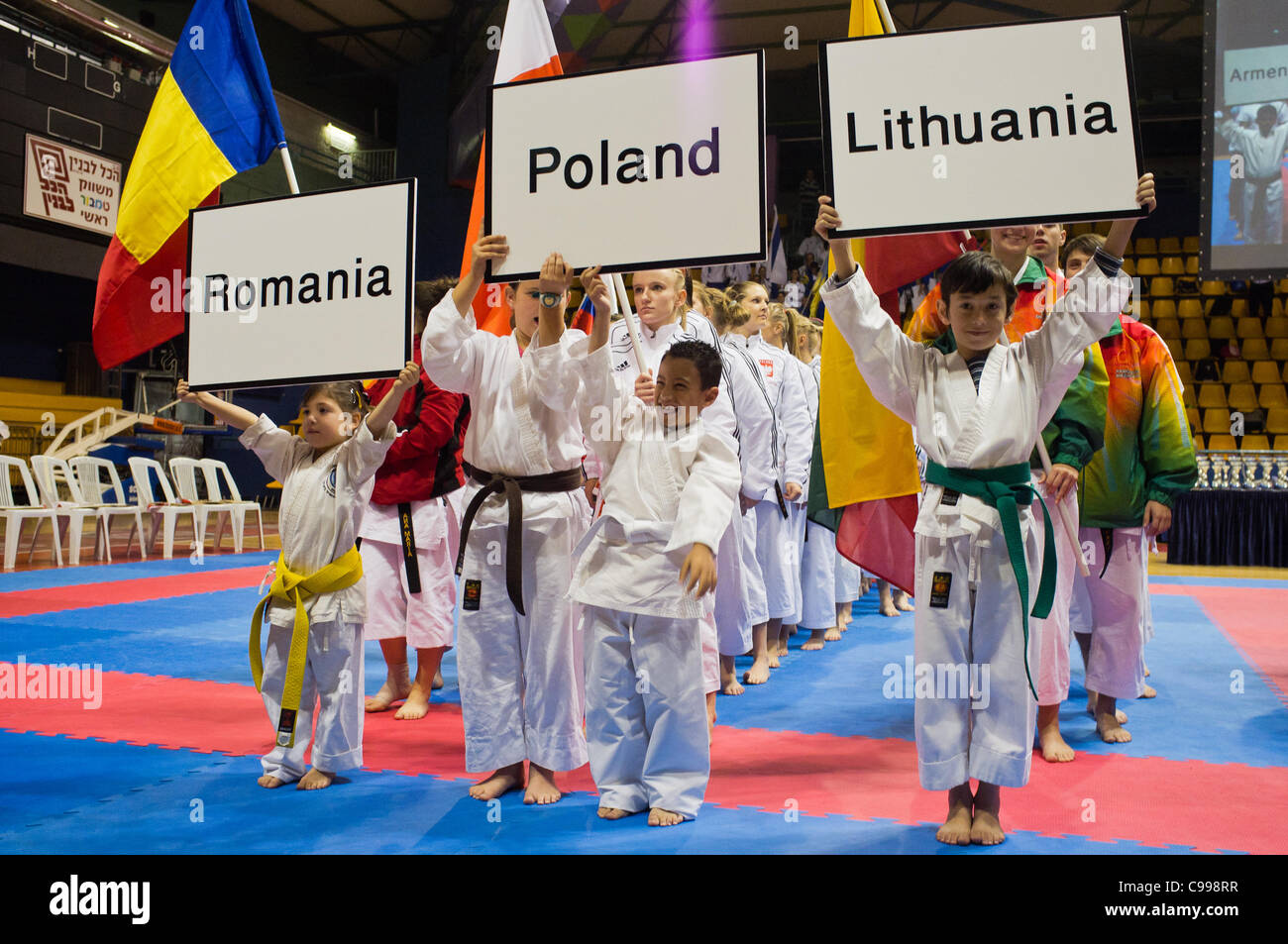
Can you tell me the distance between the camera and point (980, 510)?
2.38m

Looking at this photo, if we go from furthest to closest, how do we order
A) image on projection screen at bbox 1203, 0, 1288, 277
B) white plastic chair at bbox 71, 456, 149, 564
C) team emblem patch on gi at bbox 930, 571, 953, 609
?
white plastic chair at bbox 71, 456, 149, 564 → image on projection screen at bbox 1203, 0, 1288, 277 → team emblem patch on gi at bbox 930, 571, 953, 609

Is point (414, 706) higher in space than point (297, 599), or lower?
lower

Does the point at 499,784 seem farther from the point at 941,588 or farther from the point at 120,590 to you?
the point at 120,590

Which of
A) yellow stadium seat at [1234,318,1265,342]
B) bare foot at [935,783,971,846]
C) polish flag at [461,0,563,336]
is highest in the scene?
yellow stadium seat at [1234,318,1265,342]

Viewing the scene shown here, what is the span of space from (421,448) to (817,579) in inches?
99.4

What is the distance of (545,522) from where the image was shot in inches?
112

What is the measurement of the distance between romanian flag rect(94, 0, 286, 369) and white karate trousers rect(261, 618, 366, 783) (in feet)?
4.45

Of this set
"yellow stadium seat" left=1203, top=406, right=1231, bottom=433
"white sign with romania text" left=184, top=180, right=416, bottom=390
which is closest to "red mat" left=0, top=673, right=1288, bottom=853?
"white sign with romania text" left=184, top=180, right=416, bottom=390

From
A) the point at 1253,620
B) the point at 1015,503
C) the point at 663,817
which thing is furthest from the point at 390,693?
the point at 1253,620

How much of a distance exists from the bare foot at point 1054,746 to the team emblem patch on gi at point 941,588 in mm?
1198

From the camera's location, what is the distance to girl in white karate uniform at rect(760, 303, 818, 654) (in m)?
5.04

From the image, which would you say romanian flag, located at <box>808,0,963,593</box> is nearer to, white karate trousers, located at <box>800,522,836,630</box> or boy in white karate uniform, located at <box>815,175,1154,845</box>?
boy in white karate uniform, located at <box>815,175,1154,845</box>

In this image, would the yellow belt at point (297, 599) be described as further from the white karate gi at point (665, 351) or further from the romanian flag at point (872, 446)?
the romanian flag at point (872, 446)
